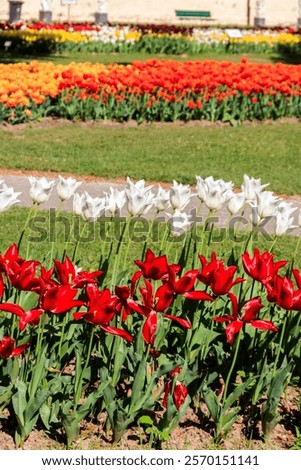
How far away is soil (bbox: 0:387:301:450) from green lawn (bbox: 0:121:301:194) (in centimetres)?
592

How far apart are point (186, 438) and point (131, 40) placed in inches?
987

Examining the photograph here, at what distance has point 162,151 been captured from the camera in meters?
11.9

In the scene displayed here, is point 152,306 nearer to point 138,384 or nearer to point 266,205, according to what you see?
point 138,384

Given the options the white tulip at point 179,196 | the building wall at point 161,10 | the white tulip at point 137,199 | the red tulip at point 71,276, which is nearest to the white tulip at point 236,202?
the white tulip at point 179,196

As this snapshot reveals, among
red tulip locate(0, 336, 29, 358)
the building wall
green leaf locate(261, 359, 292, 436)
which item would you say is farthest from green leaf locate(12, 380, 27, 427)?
the building wall

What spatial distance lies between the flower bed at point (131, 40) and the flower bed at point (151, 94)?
37.4ft

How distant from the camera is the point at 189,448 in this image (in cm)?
396

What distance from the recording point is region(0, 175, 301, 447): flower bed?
147 inches

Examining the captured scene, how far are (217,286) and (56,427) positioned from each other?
985 millimetres

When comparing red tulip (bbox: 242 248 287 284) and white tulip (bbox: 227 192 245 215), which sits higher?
white tulip (bbox: 227 192 245 215)

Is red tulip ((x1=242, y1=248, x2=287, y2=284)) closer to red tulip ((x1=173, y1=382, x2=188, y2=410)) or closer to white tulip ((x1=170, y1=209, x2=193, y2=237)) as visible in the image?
white tulip ((x1=170, y1=209, x2=193, y2=237))

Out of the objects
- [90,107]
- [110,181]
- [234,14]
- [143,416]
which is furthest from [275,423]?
[234,14]

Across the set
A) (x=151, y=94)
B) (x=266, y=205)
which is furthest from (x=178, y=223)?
(x=151, y=94)

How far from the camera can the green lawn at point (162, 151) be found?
1048cm
